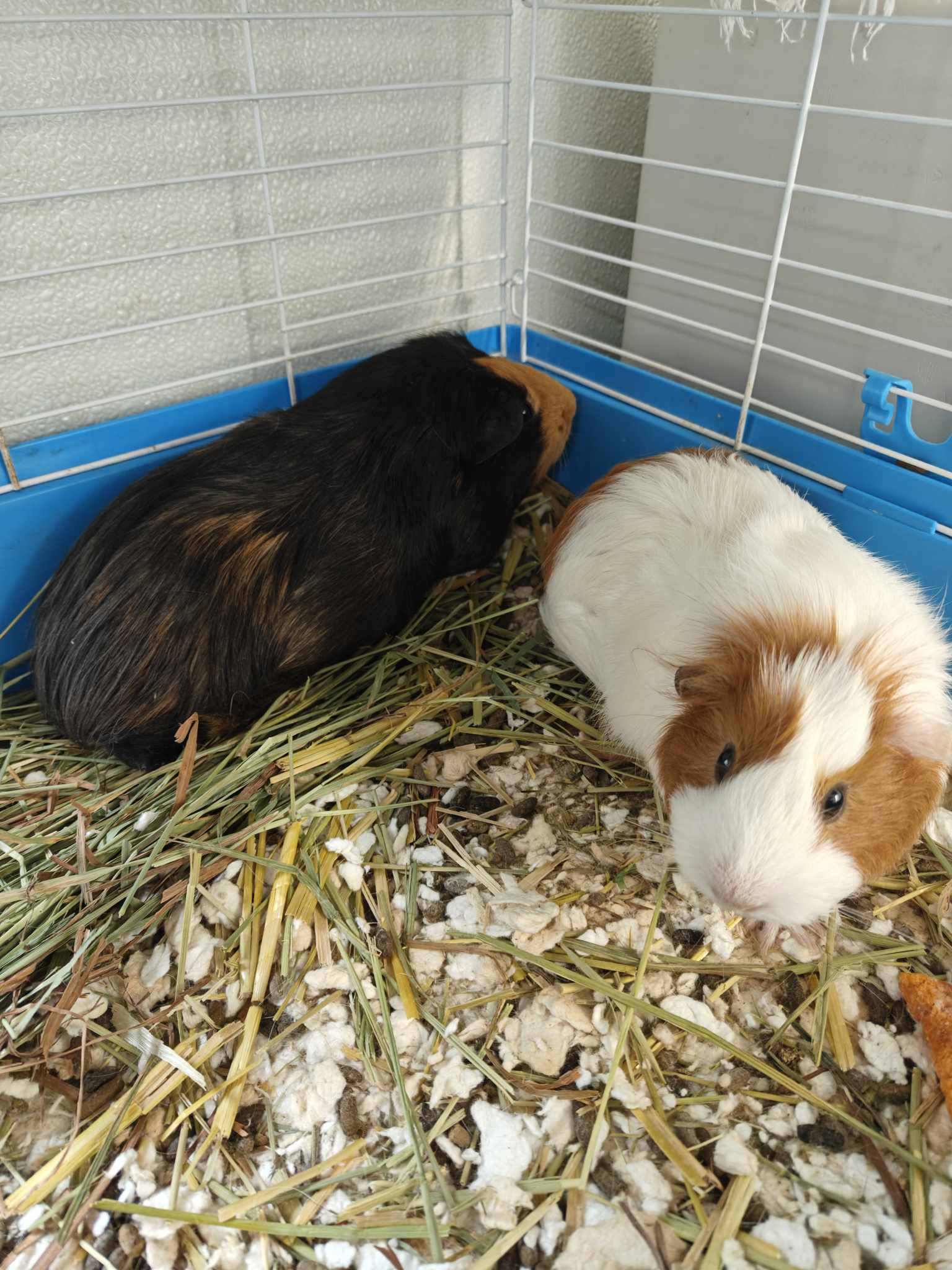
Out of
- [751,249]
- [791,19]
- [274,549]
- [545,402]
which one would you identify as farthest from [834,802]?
[791,19]

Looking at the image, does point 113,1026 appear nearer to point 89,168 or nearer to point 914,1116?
point 914,1116

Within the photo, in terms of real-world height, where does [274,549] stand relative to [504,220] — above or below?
below

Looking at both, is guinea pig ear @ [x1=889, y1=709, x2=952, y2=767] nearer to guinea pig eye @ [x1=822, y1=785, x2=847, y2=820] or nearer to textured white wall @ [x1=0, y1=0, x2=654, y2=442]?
guinea pig eye @ [x1=822, y1=785, x2=847, y2=820]

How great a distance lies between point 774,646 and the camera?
1038 mm

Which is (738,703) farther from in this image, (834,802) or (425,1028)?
(425,1028)

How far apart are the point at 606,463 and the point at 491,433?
1.33 ft

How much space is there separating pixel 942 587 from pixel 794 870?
69cm

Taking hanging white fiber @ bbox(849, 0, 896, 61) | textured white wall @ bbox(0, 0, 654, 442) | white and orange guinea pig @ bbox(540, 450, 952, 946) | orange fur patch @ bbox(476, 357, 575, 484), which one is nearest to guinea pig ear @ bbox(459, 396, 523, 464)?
orange fur patch @ bbox(476, 357, 575, 484)

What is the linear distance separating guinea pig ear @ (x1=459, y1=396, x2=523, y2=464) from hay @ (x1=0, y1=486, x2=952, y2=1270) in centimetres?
52

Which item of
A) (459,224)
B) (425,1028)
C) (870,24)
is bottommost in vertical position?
(425,1028)

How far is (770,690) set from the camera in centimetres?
100

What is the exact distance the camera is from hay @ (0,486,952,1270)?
0.92 meters

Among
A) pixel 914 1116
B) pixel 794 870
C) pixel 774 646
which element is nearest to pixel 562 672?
pixel 774 646

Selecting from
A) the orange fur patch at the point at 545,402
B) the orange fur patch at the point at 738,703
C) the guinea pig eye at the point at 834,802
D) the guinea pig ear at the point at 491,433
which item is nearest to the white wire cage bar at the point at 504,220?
the orange fur patch at the point at 545,402
